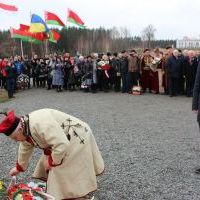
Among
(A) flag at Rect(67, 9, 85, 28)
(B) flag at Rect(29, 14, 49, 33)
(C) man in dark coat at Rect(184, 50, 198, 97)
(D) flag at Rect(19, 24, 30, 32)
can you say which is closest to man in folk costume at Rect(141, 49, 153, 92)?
(C) man in dark coat at Rect(184, 50, 198, 97)

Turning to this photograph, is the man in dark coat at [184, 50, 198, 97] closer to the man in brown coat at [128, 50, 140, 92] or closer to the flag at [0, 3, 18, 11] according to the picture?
the man in brown coat at [128, 50, 140, 92]

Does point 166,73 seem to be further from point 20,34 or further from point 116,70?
point 20,34

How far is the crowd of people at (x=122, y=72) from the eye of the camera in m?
16.2

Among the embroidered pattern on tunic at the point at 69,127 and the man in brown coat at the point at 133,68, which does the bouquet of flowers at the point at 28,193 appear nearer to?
the embroidered pattern on tunic at the point at 69,127

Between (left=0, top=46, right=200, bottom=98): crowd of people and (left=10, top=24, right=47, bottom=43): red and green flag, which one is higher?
(left=10, top=24, right=47, bottom=43): red and green flag

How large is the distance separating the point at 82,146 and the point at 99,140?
14.5 feet

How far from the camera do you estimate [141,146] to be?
8070 mm

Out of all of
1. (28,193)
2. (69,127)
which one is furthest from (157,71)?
(28,193)

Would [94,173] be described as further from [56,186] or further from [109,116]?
[109,116]

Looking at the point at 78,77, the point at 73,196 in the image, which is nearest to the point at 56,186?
the point at 73,196

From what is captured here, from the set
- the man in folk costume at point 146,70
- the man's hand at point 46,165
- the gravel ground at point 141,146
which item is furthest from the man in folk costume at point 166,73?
the man's hand at point 46,165

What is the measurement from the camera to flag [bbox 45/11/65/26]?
2225cm

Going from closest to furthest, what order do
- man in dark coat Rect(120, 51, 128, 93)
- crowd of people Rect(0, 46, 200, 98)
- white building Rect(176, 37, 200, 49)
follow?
crowd of people Rect(0, 46, 200, 98) < man in dark coat Rect(120, 51, 128, 93) < white building Rect(176, 37, 200, 49)

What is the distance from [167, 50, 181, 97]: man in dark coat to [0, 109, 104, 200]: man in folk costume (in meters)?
12.0
